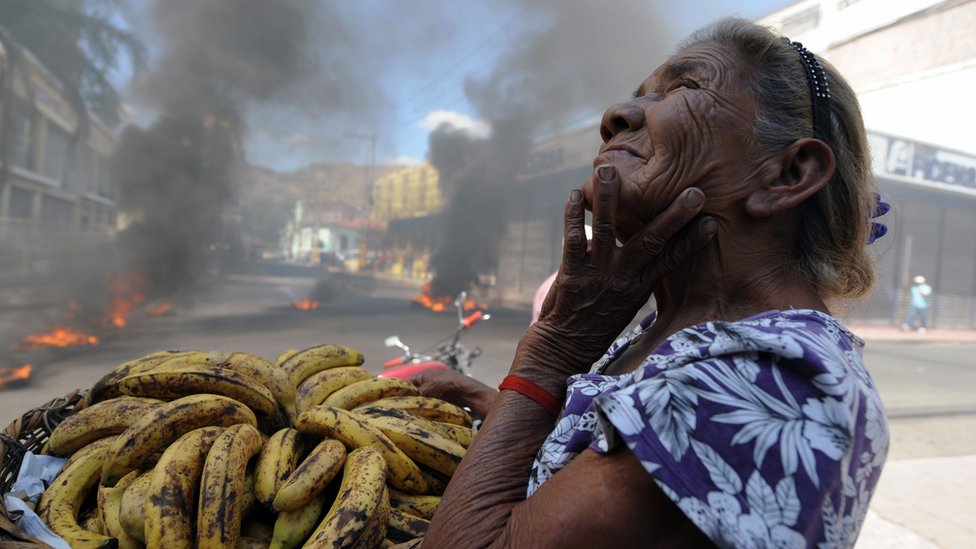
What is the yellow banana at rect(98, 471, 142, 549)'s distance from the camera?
1225 mm

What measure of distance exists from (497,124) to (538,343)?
10.9 m

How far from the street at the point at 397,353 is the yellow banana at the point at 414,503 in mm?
3468

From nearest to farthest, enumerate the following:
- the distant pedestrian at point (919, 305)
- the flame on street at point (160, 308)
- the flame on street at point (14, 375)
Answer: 1. the flame on street at point (14, 375)
2. the flame on street at point (160, 308)
3. the distant pedestrian at point (919, 305)

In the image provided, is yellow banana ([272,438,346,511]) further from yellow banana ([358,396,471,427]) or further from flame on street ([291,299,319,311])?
flame on street ([291,299,319,311])

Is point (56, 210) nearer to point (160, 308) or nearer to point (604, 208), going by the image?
point (160, 308)

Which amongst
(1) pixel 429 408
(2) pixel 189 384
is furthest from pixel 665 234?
(2) pixel 189 384

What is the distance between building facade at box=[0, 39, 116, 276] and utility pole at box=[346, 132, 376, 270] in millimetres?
3965

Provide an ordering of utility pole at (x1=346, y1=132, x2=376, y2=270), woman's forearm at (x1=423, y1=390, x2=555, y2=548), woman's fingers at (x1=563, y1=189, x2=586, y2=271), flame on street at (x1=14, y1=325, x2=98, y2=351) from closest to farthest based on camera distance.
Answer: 1. woman's forearm at (x1=423, y1=390, x2=555, y2=548)
2. woman's fingers at (x1=563, y1=189, x2=586, y2=271)
3. flame on street at (x1=14, y1=325, x2=98, y2=351)
4. utility pole at (x1=346, y1=132, x2=376, y2=270)

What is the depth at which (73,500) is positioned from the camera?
1.36 m

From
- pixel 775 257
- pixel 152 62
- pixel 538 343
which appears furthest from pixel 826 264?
pixel 152 62

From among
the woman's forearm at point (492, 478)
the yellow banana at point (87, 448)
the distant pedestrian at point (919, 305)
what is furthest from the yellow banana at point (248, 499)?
the distant pedestrian at point (919, 305)

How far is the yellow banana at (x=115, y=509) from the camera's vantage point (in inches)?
48.2

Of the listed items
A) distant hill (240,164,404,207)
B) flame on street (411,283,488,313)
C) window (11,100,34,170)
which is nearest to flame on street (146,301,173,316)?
distant hill (240,164,404,207)

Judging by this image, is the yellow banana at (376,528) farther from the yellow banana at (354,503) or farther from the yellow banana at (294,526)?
the yellow banana at (294,526)
